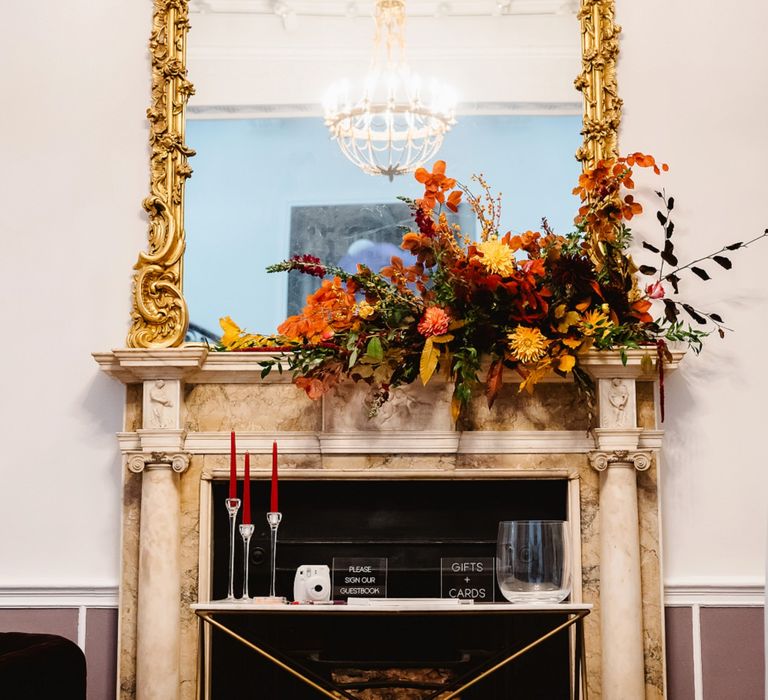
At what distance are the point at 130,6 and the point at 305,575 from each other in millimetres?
2052

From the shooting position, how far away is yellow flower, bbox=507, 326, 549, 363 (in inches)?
121

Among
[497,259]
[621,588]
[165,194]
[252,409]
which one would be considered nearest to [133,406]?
[252,409]

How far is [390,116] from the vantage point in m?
3.54

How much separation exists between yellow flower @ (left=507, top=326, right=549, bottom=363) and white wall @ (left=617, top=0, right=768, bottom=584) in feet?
1.91

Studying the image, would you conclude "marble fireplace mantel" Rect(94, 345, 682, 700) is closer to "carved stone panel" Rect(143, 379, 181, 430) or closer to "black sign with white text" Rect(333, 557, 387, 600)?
"carved stone panel" Rect(143, 379, 181, 430)

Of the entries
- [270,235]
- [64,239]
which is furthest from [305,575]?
[64,239]

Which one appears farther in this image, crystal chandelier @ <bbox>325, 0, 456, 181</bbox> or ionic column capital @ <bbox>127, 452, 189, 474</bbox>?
crystal chandelier @ <bbox>325, 0, 456, 181</bbox>

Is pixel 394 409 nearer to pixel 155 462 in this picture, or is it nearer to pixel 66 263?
pixel 155 462

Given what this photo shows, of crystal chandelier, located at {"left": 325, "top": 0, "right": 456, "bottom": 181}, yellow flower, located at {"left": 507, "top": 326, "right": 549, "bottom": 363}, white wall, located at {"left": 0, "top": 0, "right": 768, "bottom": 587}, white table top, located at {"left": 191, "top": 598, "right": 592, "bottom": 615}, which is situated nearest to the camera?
white table top, located at {"left": 191, "top": 598, "right": 592, "bottom": 615}

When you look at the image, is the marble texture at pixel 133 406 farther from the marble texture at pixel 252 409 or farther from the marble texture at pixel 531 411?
the marble texture at pixel 531 411

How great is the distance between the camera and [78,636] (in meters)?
3.37

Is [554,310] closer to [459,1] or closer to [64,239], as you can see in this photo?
[459,1]

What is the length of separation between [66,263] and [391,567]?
4.70ft

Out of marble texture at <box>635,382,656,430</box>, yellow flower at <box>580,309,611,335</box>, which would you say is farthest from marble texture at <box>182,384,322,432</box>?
marble texture at <box>635,382,656,430</box>
